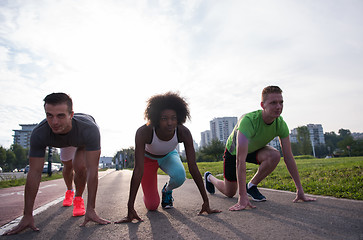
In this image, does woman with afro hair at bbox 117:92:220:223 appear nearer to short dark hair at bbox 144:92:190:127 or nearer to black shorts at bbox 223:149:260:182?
short dark hair at bbox 144:92:190:127

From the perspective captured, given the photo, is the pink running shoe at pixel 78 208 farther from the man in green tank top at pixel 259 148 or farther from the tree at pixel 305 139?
the tree at pixel 305 139

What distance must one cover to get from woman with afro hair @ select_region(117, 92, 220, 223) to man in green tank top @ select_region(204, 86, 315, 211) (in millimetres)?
666

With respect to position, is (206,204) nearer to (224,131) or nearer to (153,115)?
(153,115)

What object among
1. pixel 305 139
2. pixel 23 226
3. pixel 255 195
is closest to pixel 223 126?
pixel 305 139

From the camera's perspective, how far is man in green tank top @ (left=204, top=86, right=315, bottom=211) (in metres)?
3.78

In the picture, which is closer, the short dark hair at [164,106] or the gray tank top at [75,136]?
the gray tank top at [75,136]

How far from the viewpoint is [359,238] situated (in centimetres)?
207

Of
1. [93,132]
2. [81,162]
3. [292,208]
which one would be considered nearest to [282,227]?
[292,208]

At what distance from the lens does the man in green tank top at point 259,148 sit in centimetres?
378

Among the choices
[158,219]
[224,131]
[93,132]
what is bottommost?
[158,219]

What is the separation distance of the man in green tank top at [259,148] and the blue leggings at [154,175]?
0.91m

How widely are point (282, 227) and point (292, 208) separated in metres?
1.04

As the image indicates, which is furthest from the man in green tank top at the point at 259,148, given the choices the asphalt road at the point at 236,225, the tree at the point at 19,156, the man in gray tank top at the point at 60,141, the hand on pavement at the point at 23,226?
the tree at the point at 19,156

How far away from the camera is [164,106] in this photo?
369 centimetres
